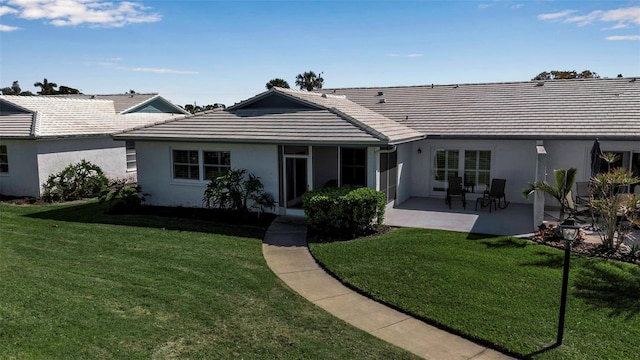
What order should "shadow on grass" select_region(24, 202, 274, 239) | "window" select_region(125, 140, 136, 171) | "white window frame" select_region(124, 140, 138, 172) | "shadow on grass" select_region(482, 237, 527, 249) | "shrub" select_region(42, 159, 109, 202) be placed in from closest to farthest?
1. "shadow on grass" select_region(482, 237, 527, 249)
2. "shadow on grass" select_region(24, 202, 274, 239)
3. "shrub" select_region(42, 159, 109, 202)
4. "white window frame" select_region(124, 140, 138, 172)
5. "window" select_region(125, 140, 136, 171)

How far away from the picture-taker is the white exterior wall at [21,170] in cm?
1897

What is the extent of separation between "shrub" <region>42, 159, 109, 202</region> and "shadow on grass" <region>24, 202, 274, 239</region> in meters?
1.96

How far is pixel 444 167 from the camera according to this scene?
17922 millimetres

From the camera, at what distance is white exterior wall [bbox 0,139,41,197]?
62.2 ft

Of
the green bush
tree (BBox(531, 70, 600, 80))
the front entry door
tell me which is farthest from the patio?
tree (BBox(531, 70, 600, 80))

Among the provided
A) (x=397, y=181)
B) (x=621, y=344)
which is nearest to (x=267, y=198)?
(x=397, y=181)

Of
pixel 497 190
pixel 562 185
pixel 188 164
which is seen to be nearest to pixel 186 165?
pixel 188 164

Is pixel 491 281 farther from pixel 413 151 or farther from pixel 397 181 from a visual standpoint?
pixel 413 151

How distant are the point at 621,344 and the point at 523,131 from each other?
10.4 meters

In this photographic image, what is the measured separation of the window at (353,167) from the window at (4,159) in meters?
14.4

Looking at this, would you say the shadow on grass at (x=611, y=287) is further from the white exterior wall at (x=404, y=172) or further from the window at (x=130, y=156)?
the window at (x=130, y=156)

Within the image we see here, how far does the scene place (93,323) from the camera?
7.03 metres

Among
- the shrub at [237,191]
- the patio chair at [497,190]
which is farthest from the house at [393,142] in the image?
the patio chair at [497,190]

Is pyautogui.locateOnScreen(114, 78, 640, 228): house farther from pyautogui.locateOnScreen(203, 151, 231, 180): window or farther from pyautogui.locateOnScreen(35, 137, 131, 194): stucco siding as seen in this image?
pyautogui.locateOnScreen(35, 137, 131, 194): stucco siding
